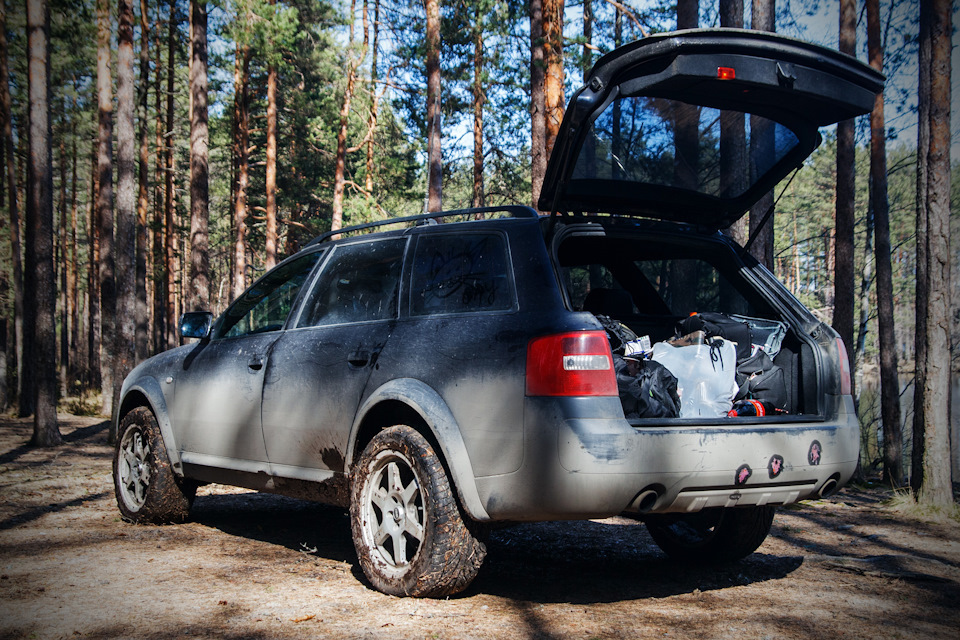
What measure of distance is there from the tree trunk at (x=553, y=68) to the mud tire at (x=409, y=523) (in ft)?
22.7

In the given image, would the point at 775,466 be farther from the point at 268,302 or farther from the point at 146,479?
the point at 146,479

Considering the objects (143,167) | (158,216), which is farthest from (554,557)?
(158,216)

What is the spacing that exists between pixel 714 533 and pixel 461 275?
7.85 feet

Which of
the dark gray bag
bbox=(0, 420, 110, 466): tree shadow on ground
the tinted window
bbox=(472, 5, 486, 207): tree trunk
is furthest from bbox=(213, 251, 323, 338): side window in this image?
bbox=(472, 5, 486, 207): tree trunk

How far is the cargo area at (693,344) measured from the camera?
4.02 m

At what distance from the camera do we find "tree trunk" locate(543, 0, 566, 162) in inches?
406

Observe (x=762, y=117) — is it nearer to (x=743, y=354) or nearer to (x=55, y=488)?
(x=743, y=354)

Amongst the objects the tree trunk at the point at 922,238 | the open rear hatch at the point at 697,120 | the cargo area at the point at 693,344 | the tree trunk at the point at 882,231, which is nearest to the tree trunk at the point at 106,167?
the cargo area at the point at 693,344

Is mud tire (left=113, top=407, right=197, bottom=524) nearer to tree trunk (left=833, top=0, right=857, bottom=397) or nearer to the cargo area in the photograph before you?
the cargo area

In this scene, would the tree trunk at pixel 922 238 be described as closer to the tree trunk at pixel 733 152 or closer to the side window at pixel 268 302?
the tree trunk at pixel 733 152

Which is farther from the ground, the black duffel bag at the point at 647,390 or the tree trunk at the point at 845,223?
the tree trunk at the point at 845,223

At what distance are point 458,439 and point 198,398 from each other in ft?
8.55

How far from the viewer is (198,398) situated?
5527 mm

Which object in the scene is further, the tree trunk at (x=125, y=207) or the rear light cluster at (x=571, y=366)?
the tree trunk at (x=125, y=207)
